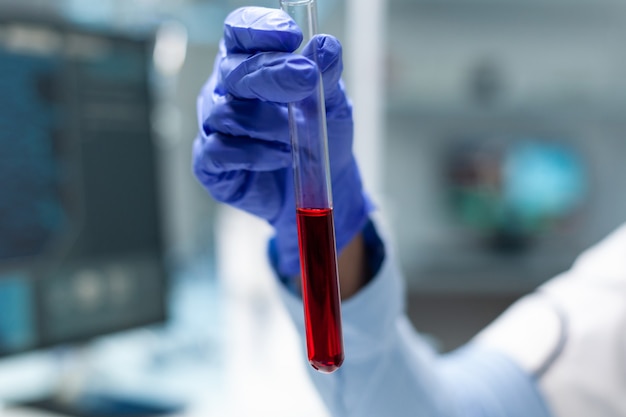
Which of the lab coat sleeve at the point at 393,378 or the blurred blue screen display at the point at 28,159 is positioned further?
the blurred blue screen display at the point at 28,159

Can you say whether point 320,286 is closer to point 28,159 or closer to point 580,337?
point 580,337

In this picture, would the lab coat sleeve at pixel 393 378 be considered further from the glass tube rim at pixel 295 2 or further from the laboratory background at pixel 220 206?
the glass tube rim at pixel 295 2

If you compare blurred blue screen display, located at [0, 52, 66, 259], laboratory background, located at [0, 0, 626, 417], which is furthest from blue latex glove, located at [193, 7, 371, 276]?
blurred blue screen display, located at [0, 52, 66, 259]

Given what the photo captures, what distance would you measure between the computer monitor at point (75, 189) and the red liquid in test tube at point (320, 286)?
768mm

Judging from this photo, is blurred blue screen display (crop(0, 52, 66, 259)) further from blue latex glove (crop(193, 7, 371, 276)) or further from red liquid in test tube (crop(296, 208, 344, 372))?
red liquid in test tube (crop(296, 208, 344, 372))

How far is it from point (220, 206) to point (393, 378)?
1.09m

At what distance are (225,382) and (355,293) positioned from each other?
0.65 m

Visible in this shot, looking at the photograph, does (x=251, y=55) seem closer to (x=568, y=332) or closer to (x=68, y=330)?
(x=568, y=332)

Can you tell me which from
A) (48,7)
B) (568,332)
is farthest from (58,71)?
(568,332)

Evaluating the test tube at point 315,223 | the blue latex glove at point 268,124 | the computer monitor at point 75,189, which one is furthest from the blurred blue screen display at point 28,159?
the test tube at point 315,223

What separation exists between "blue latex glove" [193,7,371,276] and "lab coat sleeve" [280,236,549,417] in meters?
0.07

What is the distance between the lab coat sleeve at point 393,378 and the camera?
60cm

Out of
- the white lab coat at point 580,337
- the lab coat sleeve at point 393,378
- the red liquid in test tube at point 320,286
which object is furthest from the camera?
the white lab coat at point 580,337

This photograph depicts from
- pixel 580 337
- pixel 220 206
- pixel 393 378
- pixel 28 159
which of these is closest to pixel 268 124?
pixel 393 378
